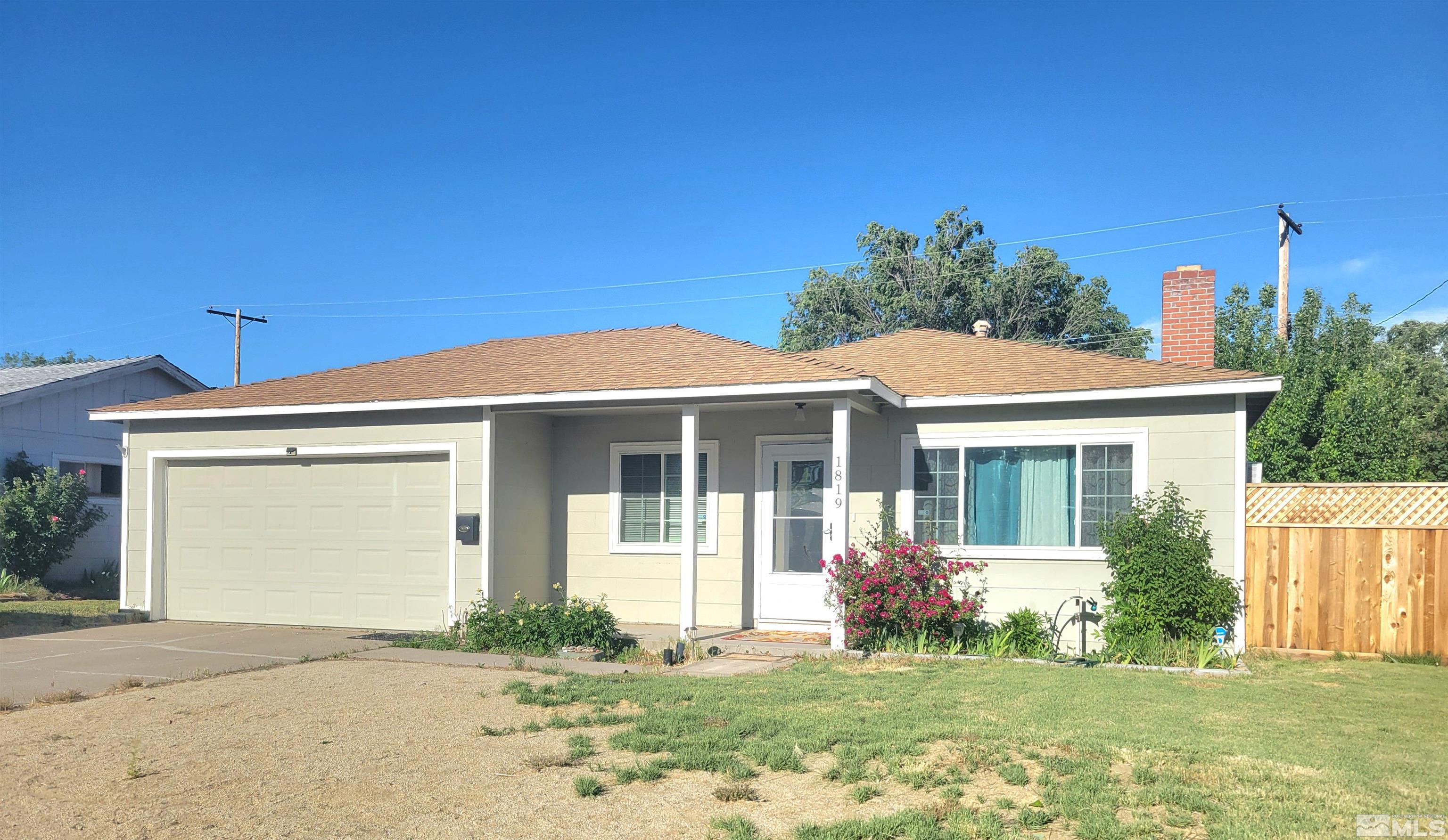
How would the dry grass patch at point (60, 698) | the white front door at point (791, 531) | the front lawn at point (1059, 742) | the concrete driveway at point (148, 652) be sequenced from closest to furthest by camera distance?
1. the front lawn at point (1059, 742)
2. the dry grass patch at point (60, 698)
3. the concrete driveway at point (148, 652)
4. the white front door at point (791, 531)

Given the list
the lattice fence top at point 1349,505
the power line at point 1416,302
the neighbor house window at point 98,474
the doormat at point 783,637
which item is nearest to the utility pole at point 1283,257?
the power line at point 1416,302

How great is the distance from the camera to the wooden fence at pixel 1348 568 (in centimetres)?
1078

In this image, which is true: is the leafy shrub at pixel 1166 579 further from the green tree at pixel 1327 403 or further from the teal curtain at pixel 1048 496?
the green tree at pixel 1327 403

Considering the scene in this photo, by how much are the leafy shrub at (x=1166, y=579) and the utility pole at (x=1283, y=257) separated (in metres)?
14.8

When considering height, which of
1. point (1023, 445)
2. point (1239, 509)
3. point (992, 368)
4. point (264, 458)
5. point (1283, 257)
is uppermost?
point (1283, 257)

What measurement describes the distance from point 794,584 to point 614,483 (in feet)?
9.10

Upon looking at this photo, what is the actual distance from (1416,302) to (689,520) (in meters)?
24.2

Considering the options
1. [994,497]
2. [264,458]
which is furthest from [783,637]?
[264,458]

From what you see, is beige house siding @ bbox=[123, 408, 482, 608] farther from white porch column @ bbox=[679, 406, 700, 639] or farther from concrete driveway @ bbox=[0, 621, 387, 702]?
white porch column @ bbox=[679, 406, 700, 639]

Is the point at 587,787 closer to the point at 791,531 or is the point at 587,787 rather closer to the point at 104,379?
the point at 791,531

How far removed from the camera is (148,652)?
10.6 metres

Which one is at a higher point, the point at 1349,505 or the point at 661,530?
the point at 1349,505

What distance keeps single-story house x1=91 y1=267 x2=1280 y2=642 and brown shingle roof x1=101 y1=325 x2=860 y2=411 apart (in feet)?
0.21

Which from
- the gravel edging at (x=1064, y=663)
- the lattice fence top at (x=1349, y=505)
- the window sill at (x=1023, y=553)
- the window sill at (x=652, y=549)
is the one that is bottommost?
the gravel edging at (x=1064, y=663)
